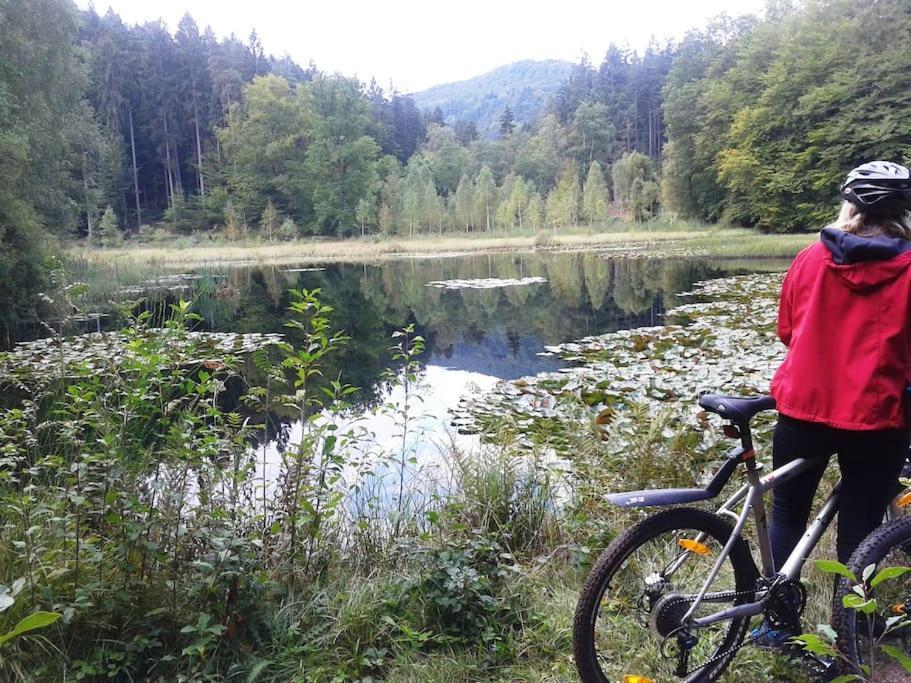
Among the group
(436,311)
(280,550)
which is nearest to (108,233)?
(436,311)

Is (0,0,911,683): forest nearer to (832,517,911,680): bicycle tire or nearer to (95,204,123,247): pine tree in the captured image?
(832,517,911,680): bicycle tire

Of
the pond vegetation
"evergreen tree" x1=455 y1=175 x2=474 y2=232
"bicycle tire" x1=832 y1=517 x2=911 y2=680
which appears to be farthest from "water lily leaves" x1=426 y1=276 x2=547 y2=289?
"evergreen tree" x1=455 y1=175 x2=474 y2=232

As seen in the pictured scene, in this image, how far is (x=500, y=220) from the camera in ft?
167

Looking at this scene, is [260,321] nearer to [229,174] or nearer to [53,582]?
[53,582]

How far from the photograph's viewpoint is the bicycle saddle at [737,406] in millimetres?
2000

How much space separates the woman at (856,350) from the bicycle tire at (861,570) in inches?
3.4

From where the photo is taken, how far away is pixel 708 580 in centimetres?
197

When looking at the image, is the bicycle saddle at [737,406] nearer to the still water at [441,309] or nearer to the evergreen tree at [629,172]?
the still water at [441,309]

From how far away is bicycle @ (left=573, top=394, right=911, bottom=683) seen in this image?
1957 millimetres

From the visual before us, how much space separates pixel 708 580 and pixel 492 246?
40021 mm

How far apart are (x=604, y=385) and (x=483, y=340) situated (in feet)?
16.9

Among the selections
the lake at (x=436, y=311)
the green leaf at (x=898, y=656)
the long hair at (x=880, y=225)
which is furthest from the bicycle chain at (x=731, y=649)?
the lake at (x=436, y=311)

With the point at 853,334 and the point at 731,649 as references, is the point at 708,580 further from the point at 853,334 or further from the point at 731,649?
the point at 853,334

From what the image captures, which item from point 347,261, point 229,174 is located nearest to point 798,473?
point 347,261
